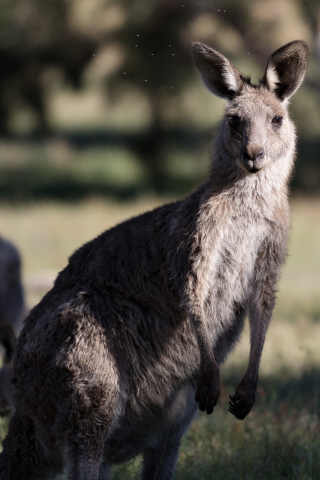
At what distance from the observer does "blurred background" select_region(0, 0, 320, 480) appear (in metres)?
8.70

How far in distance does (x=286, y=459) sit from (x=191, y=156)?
479 inches

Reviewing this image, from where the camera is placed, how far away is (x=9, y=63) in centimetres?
1323

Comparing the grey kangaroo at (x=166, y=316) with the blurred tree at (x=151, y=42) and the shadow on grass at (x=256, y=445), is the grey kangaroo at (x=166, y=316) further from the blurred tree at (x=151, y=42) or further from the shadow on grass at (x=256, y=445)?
the blurred tree at (x=151, y=42)

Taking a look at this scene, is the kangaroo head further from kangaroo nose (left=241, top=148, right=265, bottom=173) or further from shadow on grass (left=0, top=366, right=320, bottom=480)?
shadow on grass (left=0, top=366, right=320, bottom=480)

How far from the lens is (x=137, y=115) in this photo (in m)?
15.0

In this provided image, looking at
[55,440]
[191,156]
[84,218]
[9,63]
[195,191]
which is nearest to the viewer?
[55,440]

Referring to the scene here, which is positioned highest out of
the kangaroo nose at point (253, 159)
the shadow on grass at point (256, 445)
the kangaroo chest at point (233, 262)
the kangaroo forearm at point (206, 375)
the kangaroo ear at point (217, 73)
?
the kangaroo ear at point (217, 73)

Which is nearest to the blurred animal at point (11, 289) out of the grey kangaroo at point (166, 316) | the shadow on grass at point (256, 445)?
the shadow on grass at point (256, 445)

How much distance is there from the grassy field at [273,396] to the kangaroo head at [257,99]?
689mm

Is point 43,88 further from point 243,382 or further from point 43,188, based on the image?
point 243,382

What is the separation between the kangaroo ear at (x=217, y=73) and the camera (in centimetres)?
302

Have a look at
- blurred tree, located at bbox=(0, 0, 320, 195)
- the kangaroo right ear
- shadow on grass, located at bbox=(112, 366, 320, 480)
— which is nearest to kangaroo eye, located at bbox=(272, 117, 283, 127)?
shadow on grass, located at bbox=(112, 366, 320, 480)

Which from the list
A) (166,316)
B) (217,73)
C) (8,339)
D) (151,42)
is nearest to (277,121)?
(217,73)

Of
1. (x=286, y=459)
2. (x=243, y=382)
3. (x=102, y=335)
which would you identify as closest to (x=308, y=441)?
(x=286, y=459)
